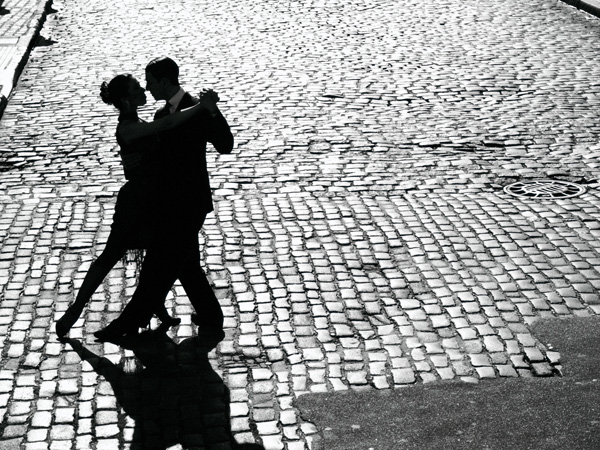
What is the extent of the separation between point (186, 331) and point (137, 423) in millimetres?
1277

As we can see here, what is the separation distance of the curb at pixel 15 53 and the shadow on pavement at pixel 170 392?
722 cm

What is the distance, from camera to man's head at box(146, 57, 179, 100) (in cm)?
675

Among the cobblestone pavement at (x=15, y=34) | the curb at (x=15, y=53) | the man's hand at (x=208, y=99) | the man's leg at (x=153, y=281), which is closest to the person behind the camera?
the man's hand at (x=208, y=99)

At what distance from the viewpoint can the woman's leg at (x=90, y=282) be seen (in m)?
7.12

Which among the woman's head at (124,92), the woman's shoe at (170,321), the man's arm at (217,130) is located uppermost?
the woman's head at (124,92)

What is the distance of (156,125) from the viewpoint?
22.0 ft

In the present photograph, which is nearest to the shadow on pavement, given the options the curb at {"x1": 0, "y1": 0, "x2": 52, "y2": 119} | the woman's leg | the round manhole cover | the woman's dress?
the woman's leg

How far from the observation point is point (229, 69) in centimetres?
1574

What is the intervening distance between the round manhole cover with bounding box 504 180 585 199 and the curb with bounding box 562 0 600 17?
34.5ft

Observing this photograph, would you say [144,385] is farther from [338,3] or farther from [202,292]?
[338,3]

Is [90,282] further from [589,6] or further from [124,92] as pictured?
[589,6]

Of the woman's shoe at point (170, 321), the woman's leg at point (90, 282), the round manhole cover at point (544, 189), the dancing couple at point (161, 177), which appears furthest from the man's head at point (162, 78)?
the round manhole cover at point (544, 189)

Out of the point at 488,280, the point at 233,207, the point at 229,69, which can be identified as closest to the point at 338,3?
the point at 229,69

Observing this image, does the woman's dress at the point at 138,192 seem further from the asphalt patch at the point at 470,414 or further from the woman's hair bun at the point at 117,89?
the asphalt patch at the point at 470,414
